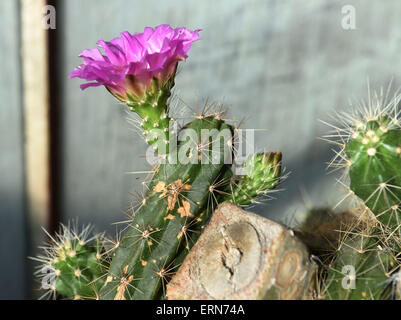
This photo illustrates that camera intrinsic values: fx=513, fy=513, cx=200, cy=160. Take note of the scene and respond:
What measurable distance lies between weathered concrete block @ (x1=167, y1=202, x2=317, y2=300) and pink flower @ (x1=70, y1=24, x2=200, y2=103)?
165 mm

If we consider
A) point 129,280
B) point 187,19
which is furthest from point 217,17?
point 129,280

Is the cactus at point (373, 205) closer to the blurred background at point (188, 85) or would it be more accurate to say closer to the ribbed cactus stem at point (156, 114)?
the ribbed cactus stem at point (156, 114)

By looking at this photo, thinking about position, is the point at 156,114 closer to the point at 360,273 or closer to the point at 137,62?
the point at 137,62

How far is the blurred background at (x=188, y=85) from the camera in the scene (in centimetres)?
110

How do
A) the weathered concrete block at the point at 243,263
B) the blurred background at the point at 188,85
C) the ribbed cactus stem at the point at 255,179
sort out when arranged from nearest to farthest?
the weathered concrete block at the point at 243,263, the ribbed cactus stem at the point at 255,179, the blurred background at the point at 188,85

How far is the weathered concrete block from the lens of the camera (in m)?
0.53

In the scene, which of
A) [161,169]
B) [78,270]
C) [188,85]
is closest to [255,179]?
[161,169]

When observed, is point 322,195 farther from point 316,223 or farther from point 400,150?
point 400,150

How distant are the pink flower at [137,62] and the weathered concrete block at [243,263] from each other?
165mm

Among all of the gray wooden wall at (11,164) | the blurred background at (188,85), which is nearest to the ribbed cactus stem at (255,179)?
the blurred background at (188,85)

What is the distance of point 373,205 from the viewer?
0.58 m

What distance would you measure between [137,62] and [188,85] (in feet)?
2.01

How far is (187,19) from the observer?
→ 3.67ft

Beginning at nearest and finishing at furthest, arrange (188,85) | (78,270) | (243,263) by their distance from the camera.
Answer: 1. (243,263)
2. (78,270)
3. (188,85)
